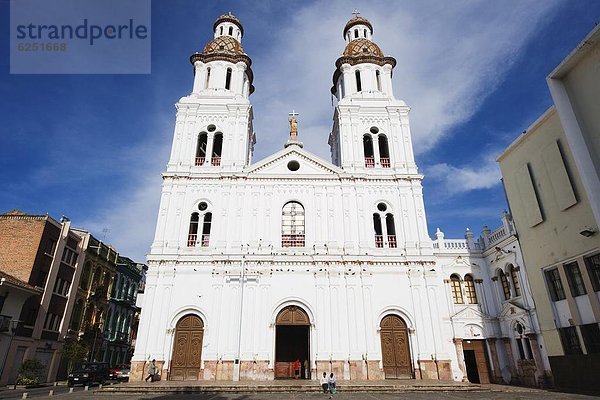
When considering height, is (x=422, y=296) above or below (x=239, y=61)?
below

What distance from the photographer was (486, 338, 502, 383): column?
21609mm

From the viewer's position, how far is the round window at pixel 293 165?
25500 millimetres

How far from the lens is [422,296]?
21.8m

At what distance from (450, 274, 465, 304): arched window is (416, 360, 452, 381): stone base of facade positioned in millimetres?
4402

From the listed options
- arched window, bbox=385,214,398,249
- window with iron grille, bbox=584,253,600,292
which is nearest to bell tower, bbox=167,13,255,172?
arched window, bbox=385,214,398,249

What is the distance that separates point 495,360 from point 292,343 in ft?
39.9

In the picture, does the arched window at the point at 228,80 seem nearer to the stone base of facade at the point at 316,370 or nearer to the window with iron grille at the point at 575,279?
the stone base of facade at the point at 316,370

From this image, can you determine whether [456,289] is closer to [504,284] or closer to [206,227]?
[504,284]

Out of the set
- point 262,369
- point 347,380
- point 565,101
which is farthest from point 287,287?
point 565,101

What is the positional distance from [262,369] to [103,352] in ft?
65.2

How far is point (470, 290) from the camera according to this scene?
23781 mm

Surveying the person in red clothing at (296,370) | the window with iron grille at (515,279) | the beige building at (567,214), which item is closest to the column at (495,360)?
the window with iron grille at (515,279)

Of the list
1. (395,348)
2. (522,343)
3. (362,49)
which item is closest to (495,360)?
(522,343)

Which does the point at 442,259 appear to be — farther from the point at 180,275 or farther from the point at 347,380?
the point at 180,275
